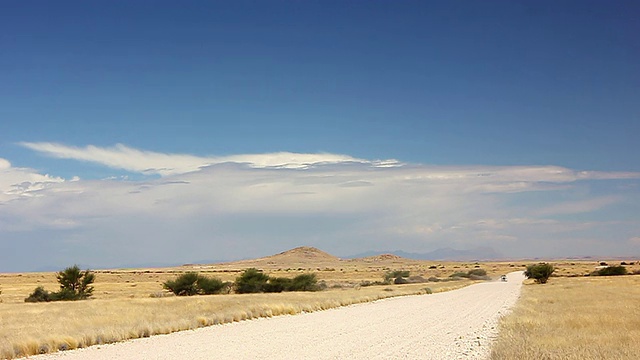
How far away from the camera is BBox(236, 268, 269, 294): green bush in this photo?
55.2 metres

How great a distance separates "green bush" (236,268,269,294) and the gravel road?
87.9ft

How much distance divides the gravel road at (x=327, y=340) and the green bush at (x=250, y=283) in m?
26.8

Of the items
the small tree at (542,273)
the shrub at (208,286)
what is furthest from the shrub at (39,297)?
the small tree at (542,273)

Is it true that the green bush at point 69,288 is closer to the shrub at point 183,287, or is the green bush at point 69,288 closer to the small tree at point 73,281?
the small tree at point 73,281

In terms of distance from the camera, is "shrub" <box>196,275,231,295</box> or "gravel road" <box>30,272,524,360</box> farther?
"shrub" <box>196,275,231,295</box>

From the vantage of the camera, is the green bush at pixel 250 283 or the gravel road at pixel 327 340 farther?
the green bush at pixel 250 283

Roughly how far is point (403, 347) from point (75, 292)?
3900 cm

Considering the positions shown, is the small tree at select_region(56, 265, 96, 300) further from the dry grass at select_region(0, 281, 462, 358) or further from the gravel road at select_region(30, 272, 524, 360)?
the gravel road at select_region(30, 272, 524, 360)

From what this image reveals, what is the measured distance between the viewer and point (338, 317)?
27.9 m

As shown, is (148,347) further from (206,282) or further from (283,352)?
(206,282)

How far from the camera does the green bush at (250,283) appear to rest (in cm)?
5522

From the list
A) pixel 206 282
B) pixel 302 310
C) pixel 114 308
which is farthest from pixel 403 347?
pixel 206 282

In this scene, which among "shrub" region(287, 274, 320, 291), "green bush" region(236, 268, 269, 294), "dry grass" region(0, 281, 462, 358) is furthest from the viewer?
"shrub" region(287, 274, 320, 291)

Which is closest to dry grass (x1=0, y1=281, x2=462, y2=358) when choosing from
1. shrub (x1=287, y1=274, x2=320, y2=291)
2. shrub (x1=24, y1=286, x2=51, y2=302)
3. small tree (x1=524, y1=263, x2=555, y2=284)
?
shrub (x1=24, y1=286, x2=51, y2=302)
